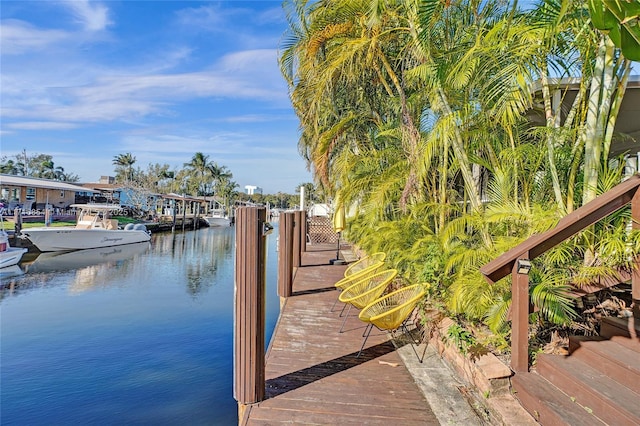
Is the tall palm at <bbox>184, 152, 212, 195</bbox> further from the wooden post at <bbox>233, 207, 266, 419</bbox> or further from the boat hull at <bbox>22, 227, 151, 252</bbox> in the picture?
the wooden post at <bbox>233, 207, 266, 419</bbox>

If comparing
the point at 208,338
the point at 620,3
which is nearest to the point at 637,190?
the point at 620,3

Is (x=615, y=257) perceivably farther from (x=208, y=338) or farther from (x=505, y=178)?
(x=208, y=338)

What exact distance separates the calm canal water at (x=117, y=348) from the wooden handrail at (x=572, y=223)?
4272mm

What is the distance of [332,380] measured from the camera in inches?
131

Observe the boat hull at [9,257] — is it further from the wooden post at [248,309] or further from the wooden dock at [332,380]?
the wooden post at [248,309]

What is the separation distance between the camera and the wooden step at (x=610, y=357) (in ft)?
8.07

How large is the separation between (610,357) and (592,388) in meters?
0.34

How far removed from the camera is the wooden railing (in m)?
2.71

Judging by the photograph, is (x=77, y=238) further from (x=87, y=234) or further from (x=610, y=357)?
(x=610, y=357)

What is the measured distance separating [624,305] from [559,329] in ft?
1.82

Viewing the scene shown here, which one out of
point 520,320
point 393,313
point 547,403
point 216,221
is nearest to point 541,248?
point 520,320

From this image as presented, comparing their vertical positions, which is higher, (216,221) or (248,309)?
(248,309)

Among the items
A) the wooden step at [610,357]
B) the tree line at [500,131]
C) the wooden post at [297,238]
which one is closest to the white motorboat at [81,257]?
the wooden post at [297,238]

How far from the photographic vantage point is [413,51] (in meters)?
5.06
